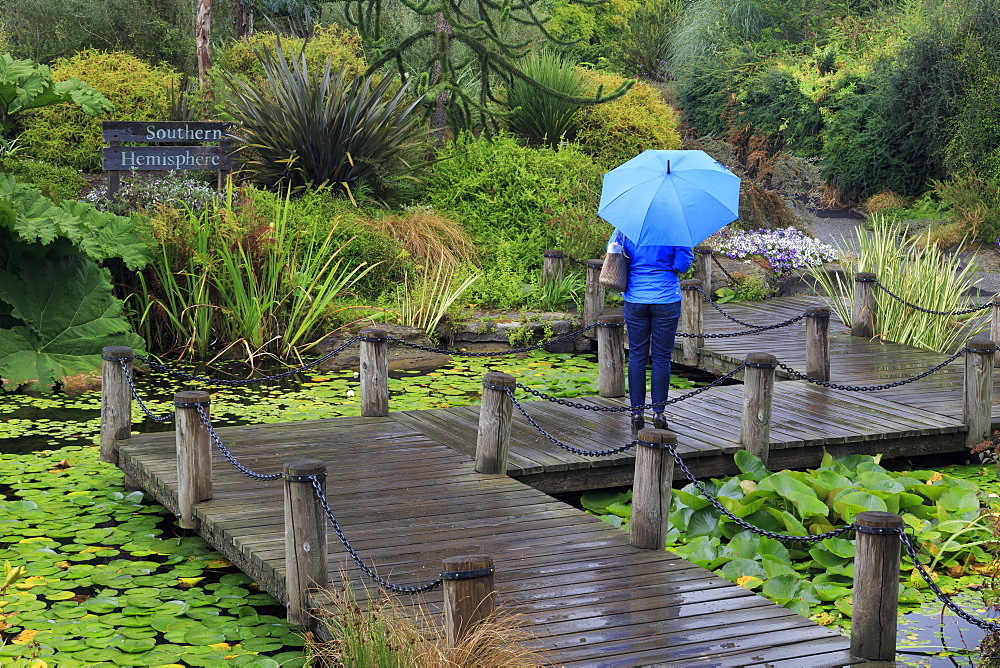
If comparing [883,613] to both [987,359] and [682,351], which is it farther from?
[682,351]

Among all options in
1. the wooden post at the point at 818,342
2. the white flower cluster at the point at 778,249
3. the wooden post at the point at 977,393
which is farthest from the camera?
the white flower cluster at the point at 778,249

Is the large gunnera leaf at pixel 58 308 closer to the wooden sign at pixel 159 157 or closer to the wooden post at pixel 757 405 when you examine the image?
the wooden sign at pixel 159 157

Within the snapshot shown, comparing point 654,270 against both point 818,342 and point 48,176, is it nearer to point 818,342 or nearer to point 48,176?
point 818,342

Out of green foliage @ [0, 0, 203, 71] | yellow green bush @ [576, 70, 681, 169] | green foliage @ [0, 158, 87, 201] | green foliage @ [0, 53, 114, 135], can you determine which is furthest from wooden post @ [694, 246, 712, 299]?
green foliage @ [0, 0, 203, 71]

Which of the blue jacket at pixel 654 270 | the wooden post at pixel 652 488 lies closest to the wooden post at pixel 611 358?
the blue jacket at pixel 654 270

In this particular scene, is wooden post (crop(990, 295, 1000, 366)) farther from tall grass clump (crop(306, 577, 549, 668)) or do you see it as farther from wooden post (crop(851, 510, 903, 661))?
tall grass clump (crop(306, 577, 549, 668))

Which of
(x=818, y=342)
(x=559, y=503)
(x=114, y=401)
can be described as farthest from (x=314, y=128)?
(x=559, y=503)

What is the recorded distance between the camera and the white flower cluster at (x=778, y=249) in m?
13.9

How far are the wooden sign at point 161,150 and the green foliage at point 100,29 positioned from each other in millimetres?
9470

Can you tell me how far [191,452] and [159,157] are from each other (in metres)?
6.19

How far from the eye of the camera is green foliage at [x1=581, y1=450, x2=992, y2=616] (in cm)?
570

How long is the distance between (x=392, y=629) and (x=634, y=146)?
12894 millimetres

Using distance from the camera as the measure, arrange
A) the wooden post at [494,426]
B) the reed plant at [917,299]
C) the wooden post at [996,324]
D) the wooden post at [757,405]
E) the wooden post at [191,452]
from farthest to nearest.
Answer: the reed plant at [917,299] → the wooden post at [996,324] → the wooden post at [757,405] → the wooden post at [494,426] → the wooden post at [191,452]

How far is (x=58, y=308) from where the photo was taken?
32.8 feet
